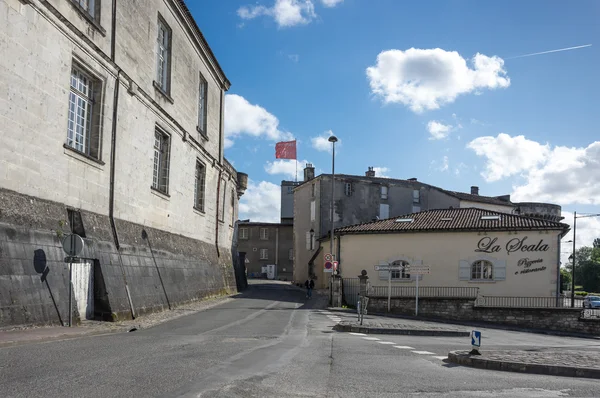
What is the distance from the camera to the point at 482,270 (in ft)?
106

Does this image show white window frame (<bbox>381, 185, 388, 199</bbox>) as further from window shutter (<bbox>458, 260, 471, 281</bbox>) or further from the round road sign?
the round road sign

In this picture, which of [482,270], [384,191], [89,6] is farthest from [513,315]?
[384,191]

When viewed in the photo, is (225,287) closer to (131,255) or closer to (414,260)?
(414,260)

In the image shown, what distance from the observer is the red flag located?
4866 centimetres

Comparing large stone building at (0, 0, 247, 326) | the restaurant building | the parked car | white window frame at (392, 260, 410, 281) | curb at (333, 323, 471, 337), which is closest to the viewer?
large stone building at (0, 0, 247, 326)

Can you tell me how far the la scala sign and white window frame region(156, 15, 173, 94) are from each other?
1966 cm

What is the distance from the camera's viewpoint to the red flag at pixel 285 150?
48.7 meters

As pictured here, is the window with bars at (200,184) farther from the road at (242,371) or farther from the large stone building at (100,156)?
the road at (242,371)

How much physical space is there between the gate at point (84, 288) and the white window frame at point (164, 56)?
997cm

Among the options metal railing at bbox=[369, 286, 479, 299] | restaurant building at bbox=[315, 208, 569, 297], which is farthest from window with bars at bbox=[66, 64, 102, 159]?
restaurant building at bbox=[315, 208, 569, 297]

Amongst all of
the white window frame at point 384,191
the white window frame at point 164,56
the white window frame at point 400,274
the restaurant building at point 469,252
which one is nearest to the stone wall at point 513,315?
the restaurant building at point 469,252

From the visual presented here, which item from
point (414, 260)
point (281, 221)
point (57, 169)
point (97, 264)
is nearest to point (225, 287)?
point (414, 260)

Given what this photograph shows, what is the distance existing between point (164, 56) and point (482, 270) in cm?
2102

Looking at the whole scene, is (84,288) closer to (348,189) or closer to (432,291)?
(432,291)
